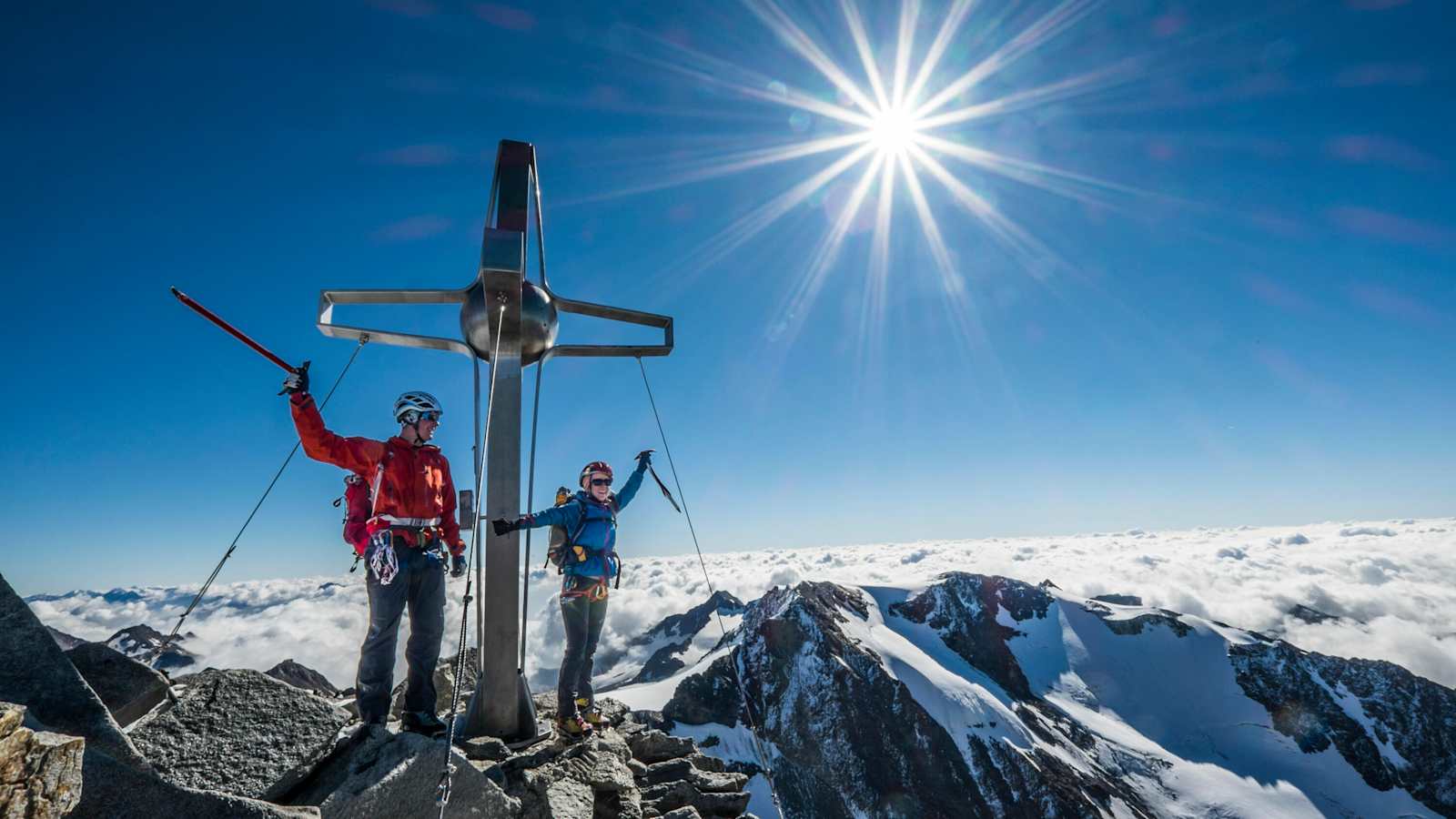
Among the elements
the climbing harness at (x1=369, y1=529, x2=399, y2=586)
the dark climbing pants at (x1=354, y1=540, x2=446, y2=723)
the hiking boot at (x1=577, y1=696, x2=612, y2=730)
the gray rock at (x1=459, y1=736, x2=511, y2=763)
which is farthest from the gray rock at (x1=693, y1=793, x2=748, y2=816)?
the climbing harness at (x1=369, y1=529, x2=399, y2=586)

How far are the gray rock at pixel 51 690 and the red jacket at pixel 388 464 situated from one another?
2.73m

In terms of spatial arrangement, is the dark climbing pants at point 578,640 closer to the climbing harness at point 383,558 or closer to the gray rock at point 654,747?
the gray rock at point 654,747

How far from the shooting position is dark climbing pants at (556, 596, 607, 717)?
856 cm

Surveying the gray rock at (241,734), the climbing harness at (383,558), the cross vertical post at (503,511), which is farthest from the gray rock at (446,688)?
the gray rock at (241,734)

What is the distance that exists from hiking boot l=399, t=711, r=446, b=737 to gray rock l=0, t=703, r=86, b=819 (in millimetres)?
4208

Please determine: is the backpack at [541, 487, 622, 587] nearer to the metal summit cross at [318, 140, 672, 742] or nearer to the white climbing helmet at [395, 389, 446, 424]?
the metal summit cross at [318, 140, 672, 742]

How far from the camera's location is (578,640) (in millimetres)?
8594

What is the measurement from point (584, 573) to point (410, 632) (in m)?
2.37

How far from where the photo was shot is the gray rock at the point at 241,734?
4238 millimetres

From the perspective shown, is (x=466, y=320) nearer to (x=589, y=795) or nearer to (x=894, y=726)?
(x=589, y=795)

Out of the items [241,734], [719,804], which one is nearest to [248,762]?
[241,734]

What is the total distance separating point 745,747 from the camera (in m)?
152

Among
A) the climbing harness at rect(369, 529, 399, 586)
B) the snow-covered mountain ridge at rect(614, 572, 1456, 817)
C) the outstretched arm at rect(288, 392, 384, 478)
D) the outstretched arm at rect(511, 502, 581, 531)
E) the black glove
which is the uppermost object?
the black glove

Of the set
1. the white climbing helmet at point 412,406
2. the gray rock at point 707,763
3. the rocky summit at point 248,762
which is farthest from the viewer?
the gray rock at point 707,763
